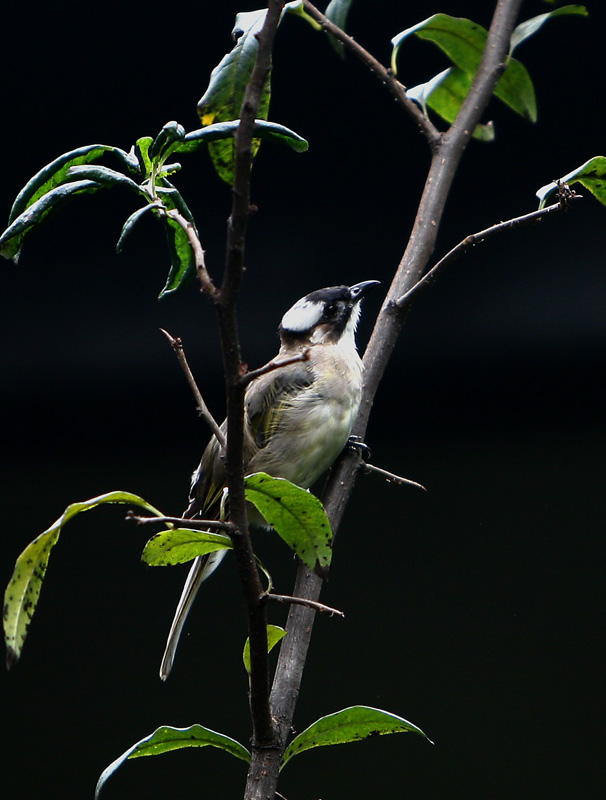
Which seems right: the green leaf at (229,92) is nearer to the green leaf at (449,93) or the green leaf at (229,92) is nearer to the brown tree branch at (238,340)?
the brown tree branch at (238,340)

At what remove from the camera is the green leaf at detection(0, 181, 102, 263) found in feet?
2.61

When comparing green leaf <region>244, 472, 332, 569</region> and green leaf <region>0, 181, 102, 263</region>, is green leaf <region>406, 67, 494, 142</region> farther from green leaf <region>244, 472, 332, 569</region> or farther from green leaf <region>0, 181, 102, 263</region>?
green leaf <region>244, 472, 332, 569</region>

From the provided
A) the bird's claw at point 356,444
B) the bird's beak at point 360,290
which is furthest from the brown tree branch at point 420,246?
the bird's beak at point 360,290

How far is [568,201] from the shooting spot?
34.3 inches

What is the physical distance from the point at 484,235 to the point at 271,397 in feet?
2.80

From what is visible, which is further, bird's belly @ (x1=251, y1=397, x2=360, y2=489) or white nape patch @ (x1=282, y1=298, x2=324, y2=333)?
white nape patch @ (x1=282, y1=298, x2=324, y2=333)

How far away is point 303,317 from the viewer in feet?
6.28

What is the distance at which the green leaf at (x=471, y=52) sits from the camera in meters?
1.35

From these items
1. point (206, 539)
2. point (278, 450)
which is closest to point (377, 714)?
point (206, 539)

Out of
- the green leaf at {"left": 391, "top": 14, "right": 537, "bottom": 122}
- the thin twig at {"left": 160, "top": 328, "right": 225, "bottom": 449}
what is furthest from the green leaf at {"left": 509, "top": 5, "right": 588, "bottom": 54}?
the thin twig at {"left": 160, "top": 328, "right": 225, "bottom": 449}

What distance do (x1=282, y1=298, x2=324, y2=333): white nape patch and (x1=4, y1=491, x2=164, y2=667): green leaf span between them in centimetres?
125

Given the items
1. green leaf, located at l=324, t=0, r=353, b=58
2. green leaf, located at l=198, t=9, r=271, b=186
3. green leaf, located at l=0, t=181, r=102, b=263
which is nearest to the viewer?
green leaf, located at l=0, t=181, r=102, b=263

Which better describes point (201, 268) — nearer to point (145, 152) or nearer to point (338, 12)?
point (145, 152)

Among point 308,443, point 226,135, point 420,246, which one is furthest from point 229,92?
point 308,443
